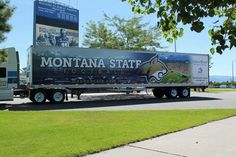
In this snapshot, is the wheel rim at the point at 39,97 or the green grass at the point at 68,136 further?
the wheel rim at the point at 39,97

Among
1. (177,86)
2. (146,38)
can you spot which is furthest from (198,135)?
(146,38)

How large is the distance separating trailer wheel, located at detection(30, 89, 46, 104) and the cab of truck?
162 centimetres

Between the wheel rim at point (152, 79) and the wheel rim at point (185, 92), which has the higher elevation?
the wheel rim at point (152, 79)

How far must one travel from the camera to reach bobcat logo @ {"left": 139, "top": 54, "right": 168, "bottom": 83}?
31.5m

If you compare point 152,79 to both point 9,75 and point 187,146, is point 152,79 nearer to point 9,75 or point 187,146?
point 9,75

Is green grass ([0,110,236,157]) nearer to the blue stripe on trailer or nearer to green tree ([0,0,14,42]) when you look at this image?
green tree ([0,0,14,42])

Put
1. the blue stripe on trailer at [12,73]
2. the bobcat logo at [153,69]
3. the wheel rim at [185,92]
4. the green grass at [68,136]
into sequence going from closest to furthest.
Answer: the green grass at [68,136] → the blue stripe on trailer at [12,73] → the bobcat logo at [153,69] → the wheel rim at [185,92]

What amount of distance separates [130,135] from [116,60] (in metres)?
19.9

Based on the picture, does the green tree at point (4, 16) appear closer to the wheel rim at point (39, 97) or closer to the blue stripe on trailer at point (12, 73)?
the blue stripe on trailer at point (12, 73)

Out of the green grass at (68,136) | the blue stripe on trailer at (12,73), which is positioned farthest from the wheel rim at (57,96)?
the green grass at (68,136)

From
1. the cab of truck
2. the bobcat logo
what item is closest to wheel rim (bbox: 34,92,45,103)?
the cab of truck

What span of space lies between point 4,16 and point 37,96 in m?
11.8

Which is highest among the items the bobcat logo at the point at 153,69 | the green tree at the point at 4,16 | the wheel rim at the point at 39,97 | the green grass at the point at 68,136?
the green tree at the point at 4,16

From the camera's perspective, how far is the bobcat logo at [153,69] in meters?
31.5
